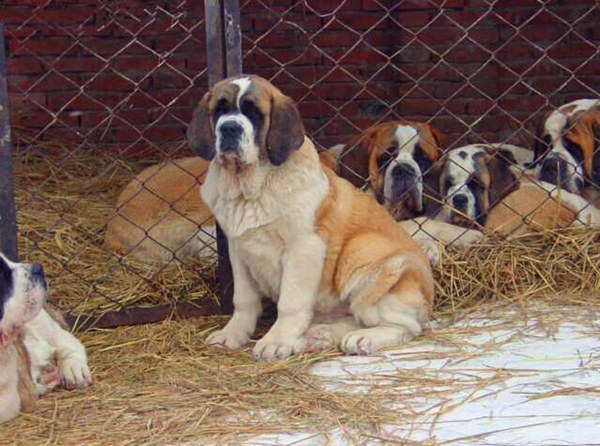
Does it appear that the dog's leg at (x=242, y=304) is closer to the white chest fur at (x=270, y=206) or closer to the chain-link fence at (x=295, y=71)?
the white chest fur at (x=270, y=206)

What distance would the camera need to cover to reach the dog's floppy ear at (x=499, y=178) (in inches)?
213

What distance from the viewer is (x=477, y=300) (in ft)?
15.9

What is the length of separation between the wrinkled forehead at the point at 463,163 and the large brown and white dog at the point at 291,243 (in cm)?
107

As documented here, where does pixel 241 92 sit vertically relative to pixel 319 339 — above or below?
above

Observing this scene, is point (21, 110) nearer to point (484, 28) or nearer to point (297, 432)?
point (484, 28)

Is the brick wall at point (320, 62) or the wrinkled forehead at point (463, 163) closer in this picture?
A: the wrinkled forehead at point (463, 163)

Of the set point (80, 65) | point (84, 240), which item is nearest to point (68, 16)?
point (80, 65)

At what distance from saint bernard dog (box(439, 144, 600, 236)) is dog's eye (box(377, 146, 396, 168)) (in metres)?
0.26

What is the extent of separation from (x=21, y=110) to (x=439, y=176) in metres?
3.03

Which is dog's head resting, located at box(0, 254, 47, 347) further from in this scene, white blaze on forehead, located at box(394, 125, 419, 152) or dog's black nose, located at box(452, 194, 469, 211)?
white blaze on forehead, located at box(394, 125, 419, 152)

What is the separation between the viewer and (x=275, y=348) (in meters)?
4.10

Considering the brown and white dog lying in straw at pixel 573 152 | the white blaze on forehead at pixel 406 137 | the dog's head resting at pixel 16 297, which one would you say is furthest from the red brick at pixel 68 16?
the dog's head resting at pixel 16 297

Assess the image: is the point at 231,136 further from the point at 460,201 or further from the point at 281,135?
the point at 460,201

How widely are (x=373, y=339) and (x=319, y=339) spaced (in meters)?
0.21
